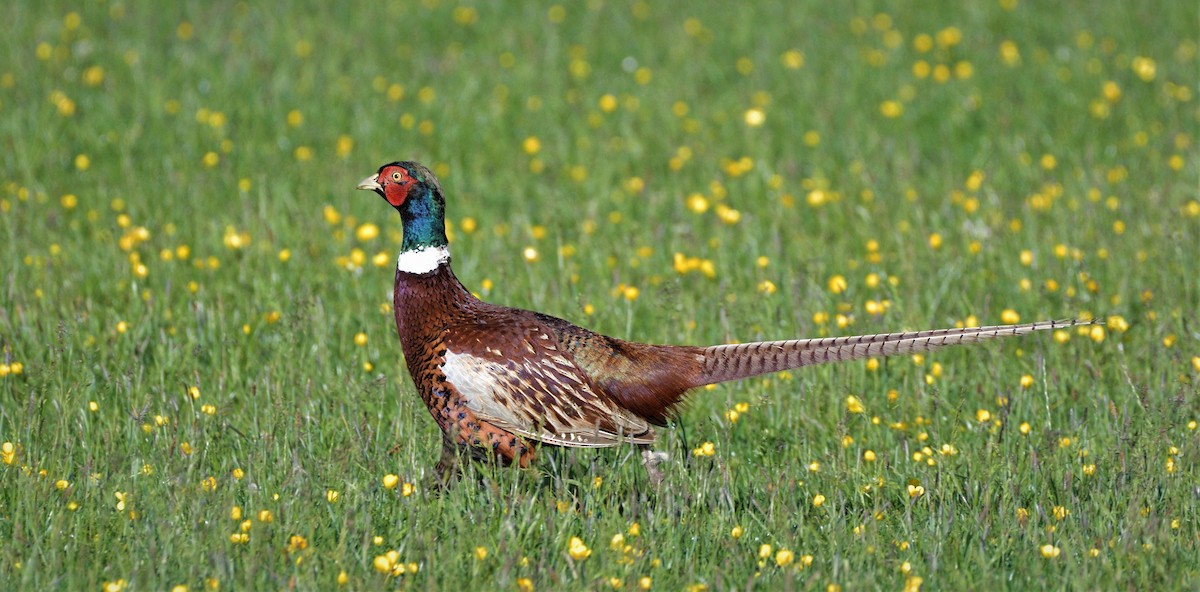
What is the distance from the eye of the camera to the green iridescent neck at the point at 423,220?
4.66 metres

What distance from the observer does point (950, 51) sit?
9633mm

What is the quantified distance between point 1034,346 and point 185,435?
322 cm

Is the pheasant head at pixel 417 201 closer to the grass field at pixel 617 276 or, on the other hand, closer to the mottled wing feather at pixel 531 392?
the mottled wing feather at pixel 531 392

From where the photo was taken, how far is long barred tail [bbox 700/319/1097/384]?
4.18 meters

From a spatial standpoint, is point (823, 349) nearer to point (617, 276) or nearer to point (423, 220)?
point (423, 220)

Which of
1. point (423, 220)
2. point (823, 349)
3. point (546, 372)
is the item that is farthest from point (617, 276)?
point (823, 349)

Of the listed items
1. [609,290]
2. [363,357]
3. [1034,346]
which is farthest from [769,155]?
[363,357]

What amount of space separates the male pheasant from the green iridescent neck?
91mm

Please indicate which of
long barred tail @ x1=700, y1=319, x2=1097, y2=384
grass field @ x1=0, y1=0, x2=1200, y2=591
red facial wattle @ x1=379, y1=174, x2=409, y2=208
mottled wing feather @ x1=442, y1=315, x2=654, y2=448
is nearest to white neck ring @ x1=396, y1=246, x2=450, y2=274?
red facial wattle @ x1=379, y1=174, x2=409, y2=208

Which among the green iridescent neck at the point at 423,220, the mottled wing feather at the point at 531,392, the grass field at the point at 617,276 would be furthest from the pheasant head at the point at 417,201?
the grass field at the point at 617,276

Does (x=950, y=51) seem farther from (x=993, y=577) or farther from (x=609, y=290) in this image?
(x=993, y=577)

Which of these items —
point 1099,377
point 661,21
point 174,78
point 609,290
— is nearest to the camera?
point 1099,377

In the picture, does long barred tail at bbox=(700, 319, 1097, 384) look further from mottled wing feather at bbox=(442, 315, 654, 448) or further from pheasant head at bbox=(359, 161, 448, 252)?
pheasant head at bbox=(359, 161, 448, 252)

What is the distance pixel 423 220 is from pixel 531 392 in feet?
2.36
